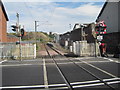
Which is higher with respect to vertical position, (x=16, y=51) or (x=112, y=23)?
(x=112, y=23)

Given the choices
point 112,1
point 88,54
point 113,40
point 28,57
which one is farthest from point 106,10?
point 28,57

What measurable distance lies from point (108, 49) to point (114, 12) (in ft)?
19.9

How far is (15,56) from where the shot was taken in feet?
73.0

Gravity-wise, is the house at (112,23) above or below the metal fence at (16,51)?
above

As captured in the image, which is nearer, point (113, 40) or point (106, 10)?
point (113, 40)

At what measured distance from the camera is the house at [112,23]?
28.7 m

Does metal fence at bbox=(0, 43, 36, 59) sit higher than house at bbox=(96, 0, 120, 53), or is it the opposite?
house at bbox=(96, 0, 120, 53)

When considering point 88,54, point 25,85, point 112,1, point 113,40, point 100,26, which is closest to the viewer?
point 25,85

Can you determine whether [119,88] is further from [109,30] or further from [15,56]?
[109,30]

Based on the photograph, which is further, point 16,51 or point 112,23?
point 112,23

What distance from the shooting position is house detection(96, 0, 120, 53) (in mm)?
28719

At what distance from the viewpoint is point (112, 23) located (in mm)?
31578

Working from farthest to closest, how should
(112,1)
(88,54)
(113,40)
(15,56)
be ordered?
(112,1), (113,40), (88,54), (15,56)

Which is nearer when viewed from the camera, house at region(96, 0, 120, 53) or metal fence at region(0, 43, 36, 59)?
metal fence at region(0, 43, 36, 59)
